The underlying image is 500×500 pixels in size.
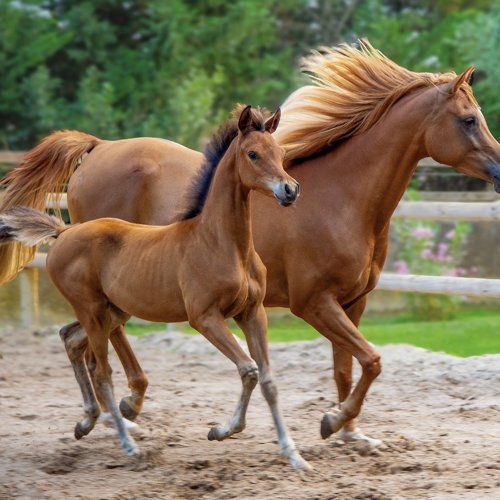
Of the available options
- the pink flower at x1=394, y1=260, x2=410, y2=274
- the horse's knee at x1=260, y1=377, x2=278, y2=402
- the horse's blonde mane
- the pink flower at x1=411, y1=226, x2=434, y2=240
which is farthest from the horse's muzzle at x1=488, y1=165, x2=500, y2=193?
the pink flower at x1=394, y1=260, x2=410, y2=274

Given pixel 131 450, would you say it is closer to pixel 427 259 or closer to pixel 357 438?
pixel 357 438

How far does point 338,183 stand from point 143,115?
28.5 feet

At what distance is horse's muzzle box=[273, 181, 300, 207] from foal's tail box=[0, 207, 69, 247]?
4.87 ft

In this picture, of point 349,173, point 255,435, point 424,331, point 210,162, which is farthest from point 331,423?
point 424,331

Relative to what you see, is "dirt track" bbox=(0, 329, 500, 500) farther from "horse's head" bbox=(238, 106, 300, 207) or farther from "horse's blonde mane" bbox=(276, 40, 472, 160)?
"horse's blonde mane" bbox=(276, 40, 472, 160)

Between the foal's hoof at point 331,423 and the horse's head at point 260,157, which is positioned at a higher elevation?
the horse's head at point 260,157

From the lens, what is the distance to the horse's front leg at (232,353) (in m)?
4.58

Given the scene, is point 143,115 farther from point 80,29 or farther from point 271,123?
point 271,123

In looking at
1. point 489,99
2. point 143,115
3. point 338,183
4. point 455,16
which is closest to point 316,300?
point 338,183

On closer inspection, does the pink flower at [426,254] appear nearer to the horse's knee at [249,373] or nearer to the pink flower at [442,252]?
the pink flower at [442,252]

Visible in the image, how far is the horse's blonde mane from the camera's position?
211 inches

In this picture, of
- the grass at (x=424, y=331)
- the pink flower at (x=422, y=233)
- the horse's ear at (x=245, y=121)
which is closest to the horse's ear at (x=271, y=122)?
the horse's ear at (x=245, y=121)

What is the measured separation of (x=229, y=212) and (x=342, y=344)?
0.90 m

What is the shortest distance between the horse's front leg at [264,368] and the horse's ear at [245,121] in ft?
2.68
